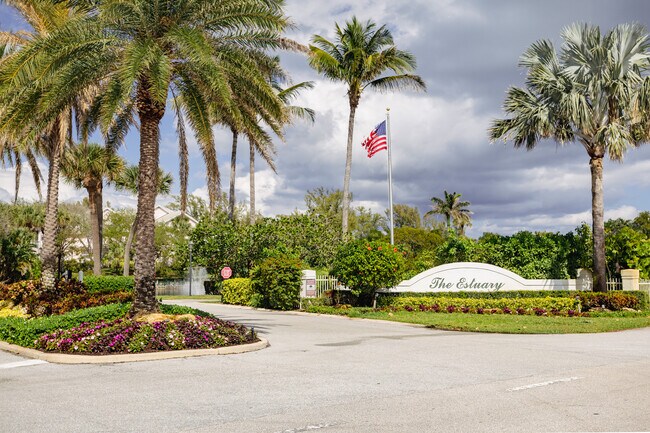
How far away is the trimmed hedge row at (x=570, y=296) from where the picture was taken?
2344cm

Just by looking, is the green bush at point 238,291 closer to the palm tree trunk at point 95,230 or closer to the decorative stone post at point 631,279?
the palm tree trunk at point 95,230

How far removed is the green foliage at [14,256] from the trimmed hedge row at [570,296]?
19.4m

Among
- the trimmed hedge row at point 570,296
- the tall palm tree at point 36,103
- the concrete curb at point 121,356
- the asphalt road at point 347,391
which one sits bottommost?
the asphalt road at point 347,391

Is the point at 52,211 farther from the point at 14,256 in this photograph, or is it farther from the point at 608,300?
the point at 608,300

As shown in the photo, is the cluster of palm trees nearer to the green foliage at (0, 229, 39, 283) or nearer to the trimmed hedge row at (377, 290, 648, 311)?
the trimmed hedge row at (377, 290, 648, 311)

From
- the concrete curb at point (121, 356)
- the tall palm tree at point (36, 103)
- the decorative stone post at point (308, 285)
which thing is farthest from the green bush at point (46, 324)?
the decorative stone post at point (308, 285)

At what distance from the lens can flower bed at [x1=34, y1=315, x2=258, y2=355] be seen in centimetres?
1152

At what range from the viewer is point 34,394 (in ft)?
26.7

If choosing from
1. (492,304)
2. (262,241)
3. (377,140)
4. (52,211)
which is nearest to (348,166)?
(377,140)

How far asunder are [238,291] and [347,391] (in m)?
22.1

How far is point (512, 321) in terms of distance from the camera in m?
19.8

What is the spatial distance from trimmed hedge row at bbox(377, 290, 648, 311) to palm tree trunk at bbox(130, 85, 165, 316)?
12828 millimetres

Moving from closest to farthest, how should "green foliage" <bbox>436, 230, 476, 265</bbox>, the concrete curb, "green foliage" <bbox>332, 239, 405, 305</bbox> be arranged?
1. the concrete curb
2. "green foliage" <bbox>332, 239, 405, 305</bbox>
3. "green foliage" <bbox>436, 230, 476, 265</bbox>

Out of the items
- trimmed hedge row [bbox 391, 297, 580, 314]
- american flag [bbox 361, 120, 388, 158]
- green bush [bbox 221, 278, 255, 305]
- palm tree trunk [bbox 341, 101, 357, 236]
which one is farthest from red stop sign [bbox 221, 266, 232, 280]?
trimmed hedge row [bbox 391, 297, 580, 314]
